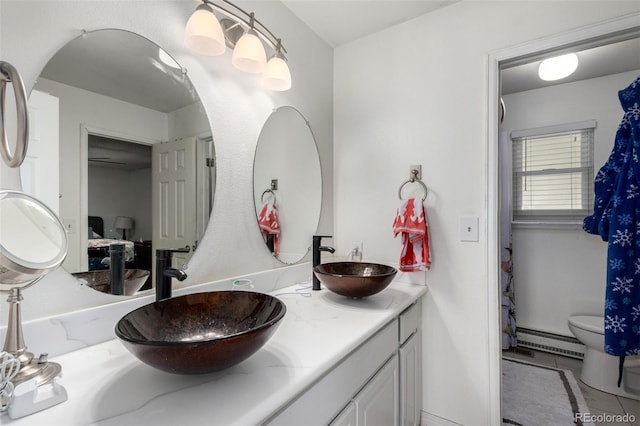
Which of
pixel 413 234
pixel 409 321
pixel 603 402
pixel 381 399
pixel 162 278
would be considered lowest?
pixel 603 402

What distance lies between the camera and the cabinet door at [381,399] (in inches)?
41.3

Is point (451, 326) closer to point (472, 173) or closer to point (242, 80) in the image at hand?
point (472, 173)

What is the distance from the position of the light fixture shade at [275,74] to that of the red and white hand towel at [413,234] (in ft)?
3.07

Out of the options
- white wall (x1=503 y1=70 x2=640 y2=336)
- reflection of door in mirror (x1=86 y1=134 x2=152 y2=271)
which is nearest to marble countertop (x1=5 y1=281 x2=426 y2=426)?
reflection of door in mirror (x1=86 y1=134 x2=152 y2=271)

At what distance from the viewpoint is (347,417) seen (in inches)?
37.2

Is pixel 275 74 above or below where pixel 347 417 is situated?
above

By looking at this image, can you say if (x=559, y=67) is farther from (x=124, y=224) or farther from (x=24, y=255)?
(x=24, y=255)

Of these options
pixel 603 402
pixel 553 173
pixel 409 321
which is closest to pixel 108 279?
pixel 409 321

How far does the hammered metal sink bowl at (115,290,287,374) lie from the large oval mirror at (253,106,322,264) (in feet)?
1.86

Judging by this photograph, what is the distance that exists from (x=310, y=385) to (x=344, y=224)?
1315 millimetres

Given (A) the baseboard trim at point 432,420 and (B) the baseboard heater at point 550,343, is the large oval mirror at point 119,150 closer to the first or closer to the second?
(A) the baseboard trim at point 432,420

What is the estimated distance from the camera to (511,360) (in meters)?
2.57

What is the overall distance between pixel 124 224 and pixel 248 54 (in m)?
0.84

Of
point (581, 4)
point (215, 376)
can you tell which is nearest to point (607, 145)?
point (581, 4)
